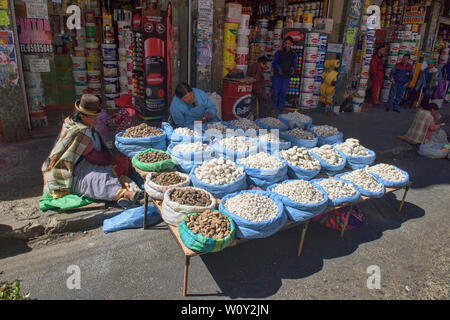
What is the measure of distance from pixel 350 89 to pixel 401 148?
3.38m

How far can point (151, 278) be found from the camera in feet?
9.62

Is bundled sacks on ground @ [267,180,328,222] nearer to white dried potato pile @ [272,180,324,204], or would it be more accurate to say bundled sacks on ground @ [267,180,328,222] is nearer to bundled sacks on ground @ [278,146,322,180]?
white dried potato pile @ [272,180,324,204]

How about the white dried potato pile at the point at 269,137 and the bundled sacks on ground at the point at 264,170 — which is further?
the white dried potato pile at the point at 269,137

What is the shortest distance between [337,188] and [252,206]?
1.16 m

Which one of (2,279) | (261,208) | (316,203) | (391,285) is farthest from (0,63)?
(391,285)

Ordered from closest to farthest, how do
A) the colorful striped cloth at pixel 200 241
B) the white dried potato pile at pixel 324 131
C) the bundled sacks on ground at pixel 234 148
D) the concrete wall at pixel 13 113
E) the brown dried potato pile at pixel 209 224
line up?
the colorful striped cloth at pixel 200 241
the brown dried potato pile at pixel 209 224
the bundled sacks on ground at pixel 234 148
the concrete wall at pixel 13 113
the white dried potato pile at pixel 324 131

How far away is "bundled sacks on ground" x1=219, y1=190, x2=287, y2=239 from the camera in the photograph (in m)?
2.79

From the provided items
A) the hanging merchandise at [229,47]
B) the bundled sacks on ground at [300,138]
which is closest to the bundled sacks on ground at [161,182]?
the bundled sacks on ground at [300,138]

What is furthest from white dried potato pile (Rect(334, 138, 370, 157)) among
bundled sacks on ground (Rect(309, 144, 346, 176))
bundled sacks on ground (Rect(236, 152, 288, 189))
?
bundled sacks on ground (Rect(236, 152, 288, 189))

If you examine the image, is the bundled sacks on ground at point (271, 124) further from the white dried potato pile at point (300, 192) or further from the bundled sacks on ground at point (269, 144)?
the white dried potato pile at point (300, 192)

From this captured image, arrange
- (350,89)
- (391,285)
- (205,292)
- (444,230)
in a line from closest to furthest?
(205,292), (391,285), (444,230), (350,89)

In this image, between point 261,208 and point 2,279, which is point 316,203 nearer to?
point 261,208

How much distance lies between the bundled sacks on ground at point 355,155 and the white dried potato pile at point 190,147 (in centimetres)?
195

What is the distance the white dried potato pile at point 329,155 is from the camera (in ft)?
13.7
